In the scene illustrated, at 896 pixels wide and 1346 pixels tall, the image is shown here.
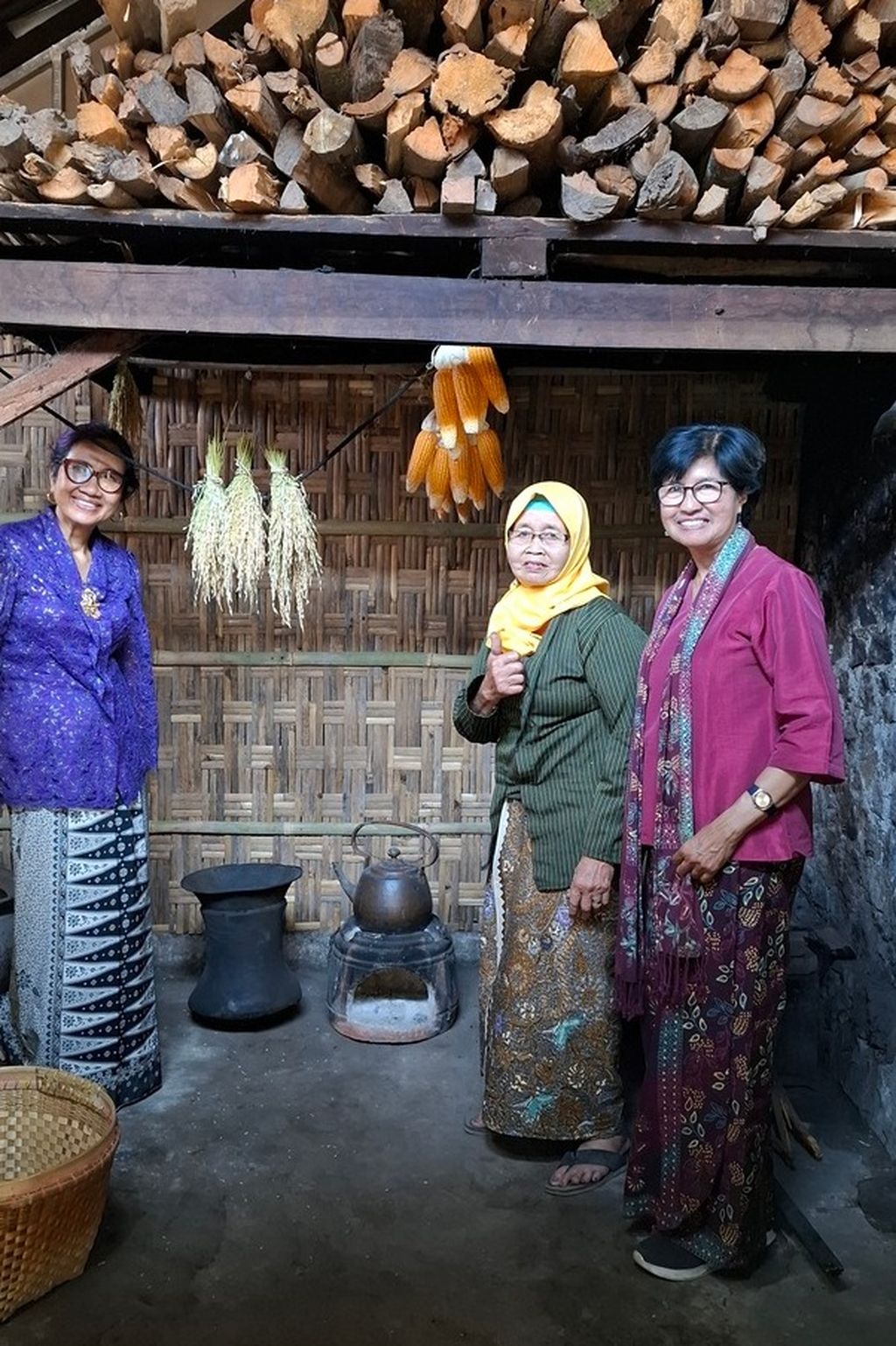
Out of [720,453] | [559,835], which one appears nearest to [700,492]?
[720,453]

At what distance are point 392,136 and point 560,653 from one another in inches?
51.8

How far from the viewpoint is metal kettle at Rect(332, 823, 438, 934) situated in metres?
3.56

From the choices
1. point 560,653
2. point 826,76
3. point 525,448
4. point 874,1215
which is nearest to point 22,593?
point 560,653

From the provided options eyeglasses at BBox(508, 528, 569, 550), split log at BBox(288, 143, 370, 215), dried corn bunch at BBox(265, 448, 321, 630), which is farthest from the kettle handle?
split log at BBox(288, 143, 370, 215)

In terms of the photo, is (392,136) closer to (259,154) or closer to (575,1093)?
(259,154)

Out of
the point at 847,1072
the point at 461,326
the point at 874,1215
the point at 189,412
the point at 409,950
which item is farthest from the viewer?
the point at 189,412

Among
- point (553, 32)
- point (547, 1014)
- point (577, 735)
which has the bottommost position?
point (547, 1014)

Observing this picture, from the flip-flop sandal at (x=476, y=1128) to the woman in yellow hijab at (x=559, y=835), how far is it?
228mm

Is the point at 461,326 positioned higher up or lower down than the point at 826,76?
lower down

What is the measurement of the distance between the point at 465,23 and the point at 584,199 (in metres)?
0.46

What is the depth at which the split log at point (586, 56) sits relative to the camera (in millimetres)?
2148

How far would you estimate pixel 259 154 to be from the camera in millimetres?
2271

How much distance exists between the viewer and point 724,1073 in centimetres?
220

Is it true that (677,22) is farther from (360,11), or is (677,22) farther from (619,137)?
(360,11)
